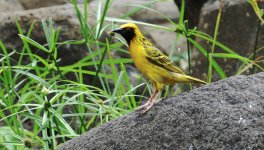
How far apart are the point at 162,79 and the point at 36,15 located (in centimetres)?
372

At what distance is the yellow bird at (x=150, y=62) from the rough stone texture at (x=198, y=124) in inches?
7.9

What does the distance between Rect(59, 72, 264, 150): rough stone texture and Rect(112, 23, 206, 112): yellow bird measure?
201 millimetres

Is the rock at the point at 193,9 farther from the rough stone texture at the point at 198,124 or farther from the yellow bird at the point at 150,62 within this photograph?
the rough stone texture at the point at 198,124

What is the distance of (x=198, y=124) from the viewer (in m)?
3.21

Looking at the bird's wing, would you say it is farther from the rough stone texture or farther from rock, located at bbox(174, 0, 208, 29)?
rock, located at bbox(174, 0, 208, 29)

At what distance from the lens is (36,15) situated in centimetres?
715

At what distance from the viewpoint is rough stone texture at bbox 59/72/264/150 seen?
3.12 metres

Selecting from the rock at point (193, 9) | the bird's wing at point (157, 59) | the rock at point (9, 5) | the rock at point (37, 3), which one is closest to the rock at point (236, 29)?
the rock at point (193, 9)

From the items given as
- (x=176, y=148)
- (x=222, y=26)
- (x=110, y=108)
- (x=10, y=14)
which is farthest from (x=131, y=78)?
(x=176, y=148)

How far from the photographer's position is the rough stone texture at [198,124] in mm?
3123

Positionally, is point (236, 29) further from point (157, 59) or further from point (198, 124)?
point (198, 124)

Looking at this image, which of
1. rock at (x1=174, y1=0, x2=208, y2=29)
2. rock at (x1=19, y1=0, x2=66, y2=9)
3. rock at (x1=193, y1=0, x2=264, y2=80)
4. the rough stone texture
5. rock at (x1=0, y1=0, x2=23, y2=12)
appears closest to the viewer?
the rough stone texture

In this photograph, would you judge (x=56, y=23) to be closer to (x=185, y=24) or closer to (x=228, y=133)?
(x=185, y=24)

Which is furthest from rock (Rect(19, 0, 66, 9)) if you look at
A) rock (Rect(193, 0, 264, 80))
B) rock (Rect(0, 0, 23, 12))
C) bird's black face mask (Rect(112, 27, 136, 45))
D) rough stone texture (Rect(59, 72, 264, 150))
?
rough stone texture (Rect(59, 72, 264, 150))
